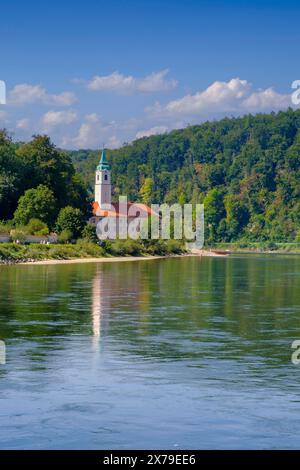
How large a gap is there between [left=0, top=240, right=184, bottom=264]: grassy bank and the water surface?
49.3 metres

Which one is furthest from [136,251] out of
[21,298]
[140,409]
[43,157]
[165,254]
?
[140,409]

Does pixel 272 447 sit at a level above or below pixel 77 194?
below

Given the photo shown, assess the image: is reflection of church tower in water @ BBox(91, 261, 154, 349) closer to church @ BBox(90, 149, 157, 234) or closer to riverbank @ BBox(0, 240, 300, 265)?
riverbank @ BBox(0, 240, 300, 265)

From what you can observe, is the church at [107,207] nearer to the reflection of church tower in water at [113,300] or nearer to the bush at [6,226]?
the bush at [6,226]

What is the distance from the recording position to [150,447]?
17109mm

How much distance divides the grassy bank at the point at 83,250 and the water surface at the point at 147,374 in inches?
1941

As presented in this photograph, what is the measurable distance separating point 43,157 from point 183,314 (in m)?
86.1

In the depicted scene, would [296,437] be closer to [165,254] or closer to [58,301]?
[58,301]

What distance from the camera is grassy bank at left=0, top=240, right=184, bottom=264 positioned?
9562 centimetres

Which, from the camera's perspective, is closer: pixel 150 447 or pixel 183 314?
pixel 150 447

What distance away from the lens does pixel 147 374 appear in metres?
24.1

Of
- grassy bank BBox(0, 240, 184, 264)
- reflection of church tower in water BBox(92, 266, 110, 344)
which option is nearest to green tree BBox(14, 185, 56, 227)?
grassy bank BBox(0, 240, 184, 264)

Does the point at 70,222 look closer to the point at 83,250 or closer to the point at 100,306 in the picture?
the point at 83,250

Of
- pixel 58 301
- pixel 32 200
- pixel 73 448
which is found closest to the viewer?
pixel 73 448
